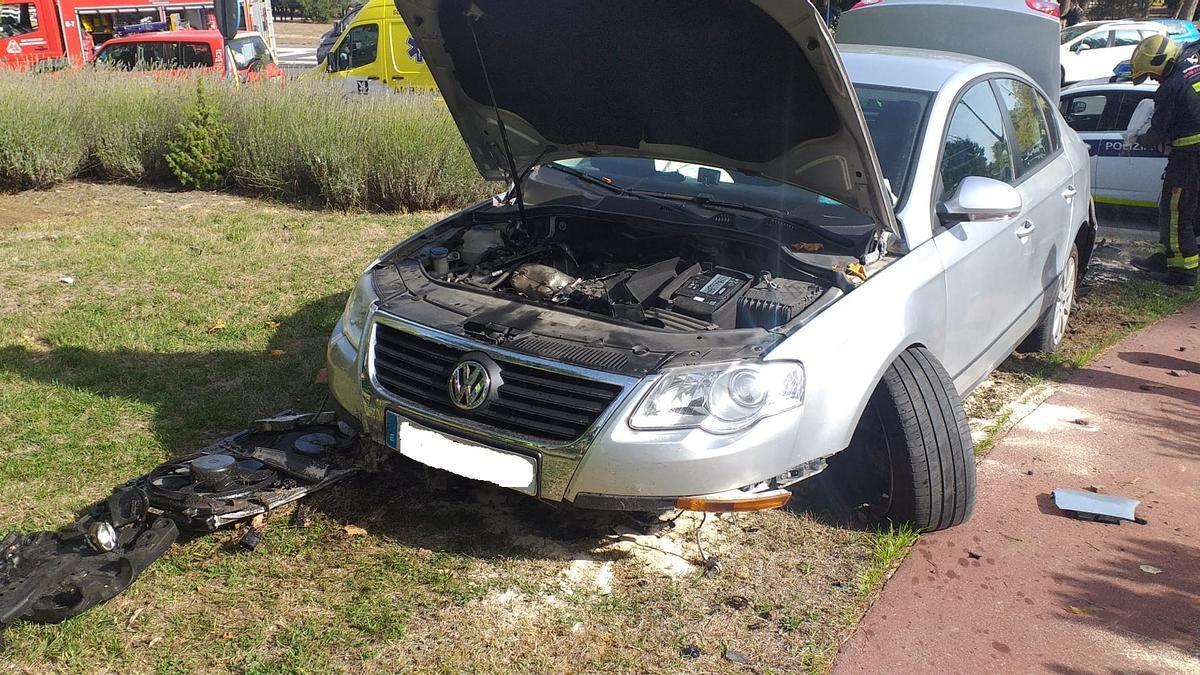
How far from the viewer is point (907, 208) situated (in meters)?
3.79

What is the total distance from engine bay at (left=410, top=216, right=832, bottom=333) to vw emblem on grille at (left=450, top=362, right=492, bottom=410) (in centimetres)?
49

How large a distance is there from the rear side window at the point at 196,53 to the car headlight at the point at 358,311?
560 inches

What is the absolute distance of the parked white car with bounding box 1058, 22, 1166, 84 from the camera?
1814 centimetres

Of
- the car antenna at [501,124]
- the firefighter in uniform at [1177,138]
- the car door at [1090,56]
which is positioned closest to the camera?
the car antenna at [501,124]

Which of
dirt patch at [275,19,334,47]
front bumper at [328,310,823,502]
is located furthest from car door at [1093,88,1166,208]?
dirt patch at [275,19,334,47]

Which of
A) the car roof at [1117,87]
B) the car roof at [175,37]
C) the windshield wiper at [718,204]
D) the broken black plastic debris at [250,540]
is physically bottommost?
the broken black plastic debris at [250,540]

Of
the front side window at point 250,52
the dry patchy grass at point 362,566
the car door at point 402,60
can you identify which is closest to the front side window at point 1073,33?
the car door at point 402,60

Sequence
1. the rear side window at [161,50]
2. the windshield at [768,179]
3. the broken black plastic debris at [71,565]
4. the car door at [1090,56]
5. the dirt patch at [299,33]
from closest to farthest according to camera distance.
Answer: the broken black plastic debris at [71,565], the windshield at [768,179], the rear side window at [161,50], the car door at [1090,56], the dirt patch at [299,33]

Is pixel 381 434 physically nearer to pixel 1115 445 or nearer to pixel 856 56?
pixel 856 56

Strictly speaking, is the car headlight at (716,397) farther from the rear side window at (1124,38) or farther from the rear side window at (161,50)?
the rear side window at (1124,38)

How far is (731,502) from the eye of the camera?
121 inches

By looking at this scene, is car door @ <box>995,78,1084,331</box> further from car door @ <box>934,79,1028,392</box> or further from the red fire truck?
the red fire truck

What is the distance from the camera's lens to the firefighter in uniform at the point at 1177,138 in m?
7.08

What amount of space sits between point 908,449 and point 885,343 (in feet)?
1.30
